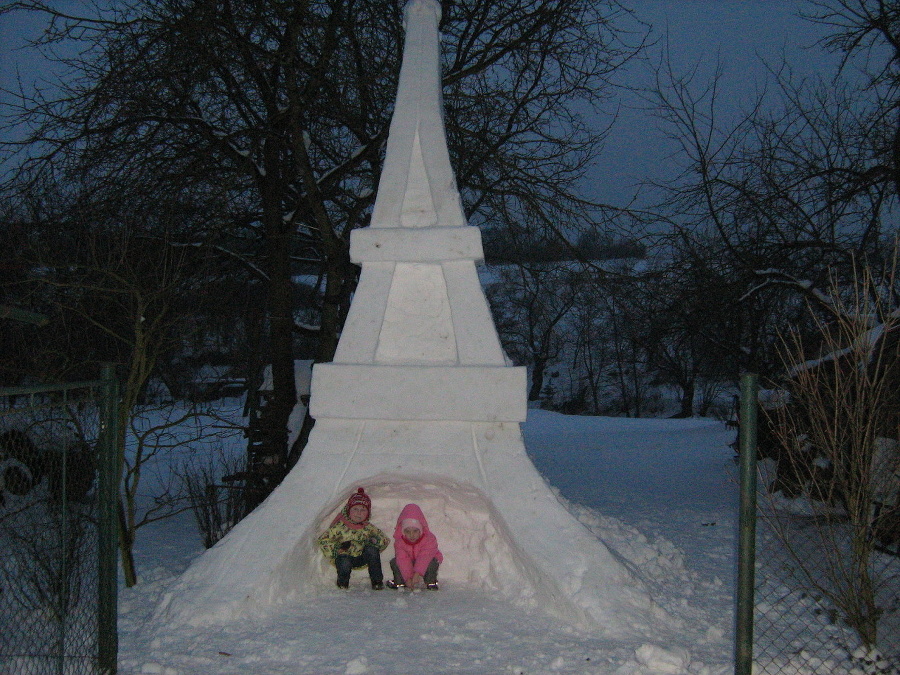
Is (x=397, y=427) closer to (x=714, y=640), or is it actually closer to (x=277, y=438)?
(x=714, y=640)

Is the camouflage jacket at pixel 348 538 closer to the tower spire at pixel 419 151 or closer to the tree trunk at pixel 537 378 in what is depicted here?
the tower spire at pixel 419 151

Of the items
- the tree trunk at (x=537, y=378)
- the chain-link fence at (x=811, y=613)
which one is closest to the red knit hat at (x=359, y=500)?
the chain-link fence at (x=811, y=613)

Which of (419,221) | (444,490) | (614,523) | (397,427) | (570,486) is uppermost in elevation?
(419,221)

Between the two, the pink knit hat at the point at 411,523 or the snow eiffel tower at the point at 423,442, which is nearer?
the snow eiffel tower at the point at 423,442

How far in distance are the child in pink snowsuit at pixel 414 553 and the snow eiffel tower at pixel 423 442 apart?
20cm

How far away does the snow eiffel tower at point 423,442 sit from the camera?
4629 millimetres

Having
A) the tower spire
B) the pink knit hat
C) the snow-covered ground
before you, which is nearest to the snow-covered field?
the snow-covered ground

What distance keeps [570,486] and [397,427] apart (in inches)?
292

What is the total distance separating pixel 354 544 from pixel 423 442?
92 centimetres

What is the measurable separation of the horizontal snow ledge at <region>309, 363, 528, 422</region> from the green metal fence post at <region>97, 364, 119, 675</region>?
1.44 meters

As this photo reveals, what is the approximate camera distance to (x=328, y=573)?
5375 millimetres

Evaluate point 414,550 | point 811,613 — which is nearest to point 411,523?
point 414,550

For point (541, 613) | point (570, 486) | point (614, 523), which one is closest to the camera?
point (541, 613)

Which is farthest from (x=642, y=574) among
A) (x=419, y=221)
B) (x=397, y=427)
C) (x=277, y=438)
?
(x=277, y=438)
